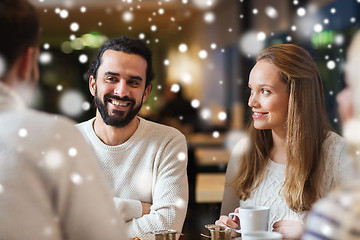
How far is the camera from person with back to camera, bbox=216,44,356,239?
5.21 ft

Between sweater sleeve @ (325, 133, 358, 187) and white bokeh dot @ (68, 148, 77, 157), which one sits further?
sweater sleeve @ (325, 133, 358, 187)

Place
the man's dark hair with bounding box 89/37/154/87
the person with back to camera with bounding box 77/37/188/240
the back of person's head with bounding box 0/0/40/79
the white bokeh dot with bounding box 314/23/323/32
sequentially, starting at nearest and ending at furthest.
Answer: the back of person's head with bounding box 0/0/40/79, the person with back to camera with bounding box 77/37/188/240, the man's dark hair with bounding box 89/37/154/87, the white bokeh dot with bounding box 314/23/323/32

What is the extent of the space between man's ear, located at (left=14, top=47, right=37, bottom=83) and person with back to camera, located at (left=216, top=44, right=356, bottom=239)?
97cm

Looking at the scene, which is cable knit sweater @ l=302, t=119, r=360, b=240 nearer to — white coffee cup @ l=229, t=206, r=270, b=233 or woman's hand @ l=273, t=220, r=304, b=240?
white coffee cup @ l=229, t=206, r=270, b=233

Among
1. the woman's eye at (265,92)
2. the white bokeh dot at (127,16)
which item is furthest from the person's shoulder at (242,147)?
the white bokeh dot at (127,16)

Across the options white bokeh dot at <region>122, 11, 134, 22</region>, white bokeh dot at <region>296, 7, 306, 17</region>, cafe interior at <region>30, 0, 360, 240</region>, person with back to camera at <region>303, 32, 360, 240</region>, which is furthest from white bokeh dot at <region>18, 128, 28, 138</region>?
white bokeh dot at <region>122, 11, 134, 22</region>

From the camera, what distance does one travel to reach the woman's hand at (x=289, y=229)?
136 cm

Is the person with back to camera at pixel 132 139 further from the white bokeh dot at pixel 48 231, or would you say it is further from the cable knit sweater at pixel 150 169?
the white bokeh dot at pixel 48 231

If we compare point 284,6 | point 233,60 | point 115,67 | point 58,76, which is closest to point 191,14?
point 233,60

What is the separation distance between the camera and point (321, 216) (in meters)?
0.71

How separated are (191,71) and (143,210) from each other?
593 cm

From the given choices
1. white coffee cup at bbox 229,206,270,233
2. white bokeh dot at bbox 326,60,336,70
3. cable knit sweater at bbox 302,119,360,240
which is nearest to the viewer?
cable knit sweater at bbox 302,119,360,240

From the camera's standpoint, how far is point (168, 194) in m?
1.67

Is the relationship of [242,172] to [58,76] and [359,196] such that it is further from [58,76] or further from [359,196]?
[58,76]
